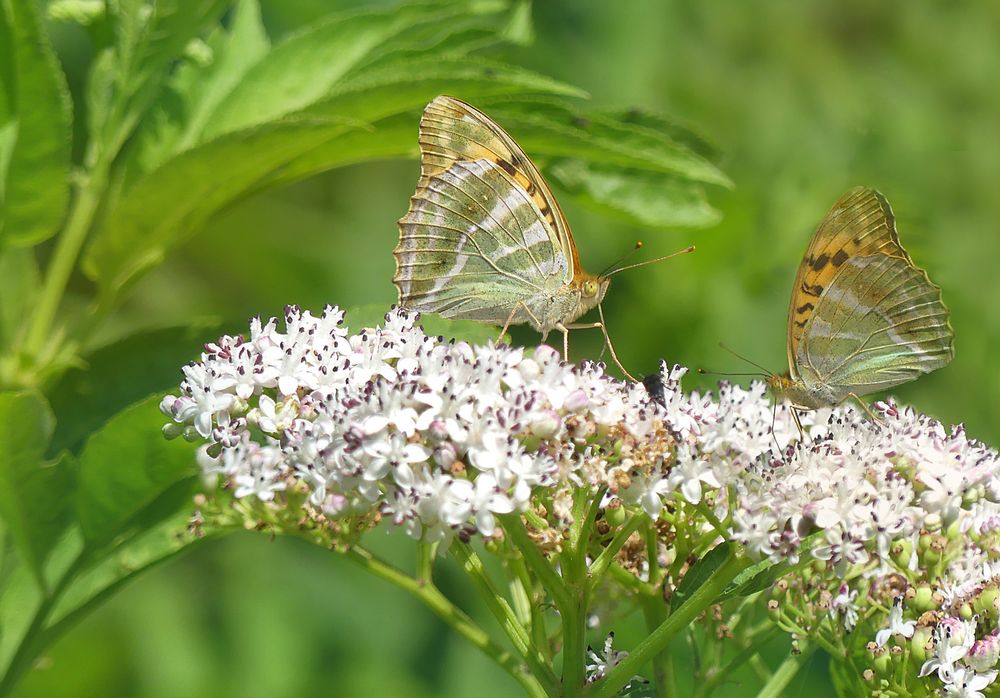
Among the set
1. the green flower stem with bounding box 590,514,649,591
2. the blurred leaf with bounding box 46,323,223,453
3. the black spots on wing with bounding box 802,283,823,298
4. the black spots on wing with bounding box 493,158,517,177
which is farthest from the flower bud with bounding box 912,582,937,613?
the blurred leaf with bounding box 46,323,223,453

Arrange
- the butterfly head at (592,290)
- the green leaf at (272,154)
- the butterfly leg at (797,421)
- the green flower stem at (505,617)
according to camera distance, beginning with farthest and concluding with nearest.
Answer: the butterfly head at (592,290) < the butterfly leg at (797,421) < the green leaf at (272,154) < the green flower stem at (505,617)

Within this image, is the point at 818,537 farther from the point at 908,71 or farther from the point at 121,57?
the point at 908,71

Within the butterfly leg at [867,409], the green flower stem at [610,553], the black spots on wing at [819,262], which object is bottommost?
the green flower stem at [610,553]

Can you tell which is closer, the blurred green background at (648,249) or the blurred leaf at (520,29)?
the blurred leaf at (520,29)

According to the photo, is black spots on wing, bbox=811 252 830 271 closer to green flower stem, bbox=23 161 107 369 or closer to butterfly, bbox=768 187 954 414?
butterfly, bbox=768 187 954 414

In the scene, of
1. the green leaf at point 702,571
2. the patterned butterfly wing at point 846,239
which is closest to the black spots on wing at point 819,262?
the patterned butterfly wing at point 846,239

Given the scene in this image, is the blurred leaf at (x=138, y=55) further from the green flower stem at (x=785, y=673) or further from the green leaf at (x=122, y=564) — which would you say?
the green flower stem at (x=785, y=673)

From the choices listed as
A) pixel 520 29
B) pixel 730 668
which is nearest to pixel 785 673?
pixel 730 668
